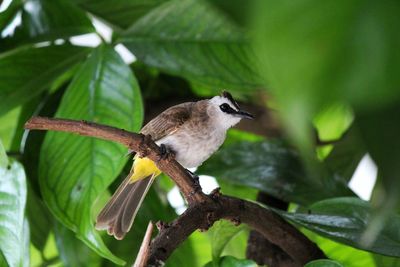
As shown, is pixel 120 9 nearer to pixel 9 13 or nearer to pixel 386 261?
pixel 9 13

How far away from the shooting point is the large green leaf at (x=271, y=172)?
943 millimetres

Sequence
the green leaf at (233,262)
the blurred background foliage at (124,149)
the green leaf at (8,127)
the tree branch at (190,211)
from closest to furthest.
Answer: the tree branch at (190,211) < the green leaf at (233,262) < the blurred background foliage at (124,149) < the green leaf at (8,127)

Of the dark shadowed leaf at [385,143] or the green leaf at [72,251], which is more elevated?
the green leaf at [72,251]

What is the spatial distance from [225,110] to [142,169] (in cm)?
14

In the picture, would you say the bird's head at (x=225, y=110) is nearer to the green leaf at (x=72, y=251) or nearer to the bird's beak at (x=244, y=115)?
the bird's beak at (x=244, y=115)

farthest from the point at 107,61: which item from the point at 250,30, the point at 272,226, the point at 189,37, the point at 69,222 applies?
the point at 250,30

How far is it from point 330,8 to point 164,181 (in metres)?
1.08

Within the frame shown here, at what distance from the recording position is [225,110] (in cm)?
96

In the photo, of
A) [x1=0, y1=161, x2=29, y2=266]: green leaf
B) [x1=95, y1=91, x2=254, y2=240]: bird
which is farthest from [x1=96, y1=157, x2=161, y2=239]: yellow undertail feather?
[x1=0, y1=161, x2=29, y2=266]: green leaf

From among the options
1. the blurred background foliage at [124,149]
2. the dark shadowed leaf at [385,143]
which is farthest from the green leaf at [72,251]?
the dark shadowed leaf at [385,143]

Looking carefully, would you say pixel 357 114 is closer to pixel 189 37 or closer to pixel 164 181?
pixel 189 37

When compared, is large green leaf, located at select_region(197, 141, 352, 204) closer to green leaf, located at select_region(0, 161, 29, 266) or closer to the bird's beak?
the bird's beak

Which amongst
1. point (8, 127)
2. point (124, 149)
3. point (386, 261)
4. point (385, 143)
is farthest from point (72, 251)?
point (385, 143)

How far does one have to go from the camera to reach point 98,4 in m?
1.01
